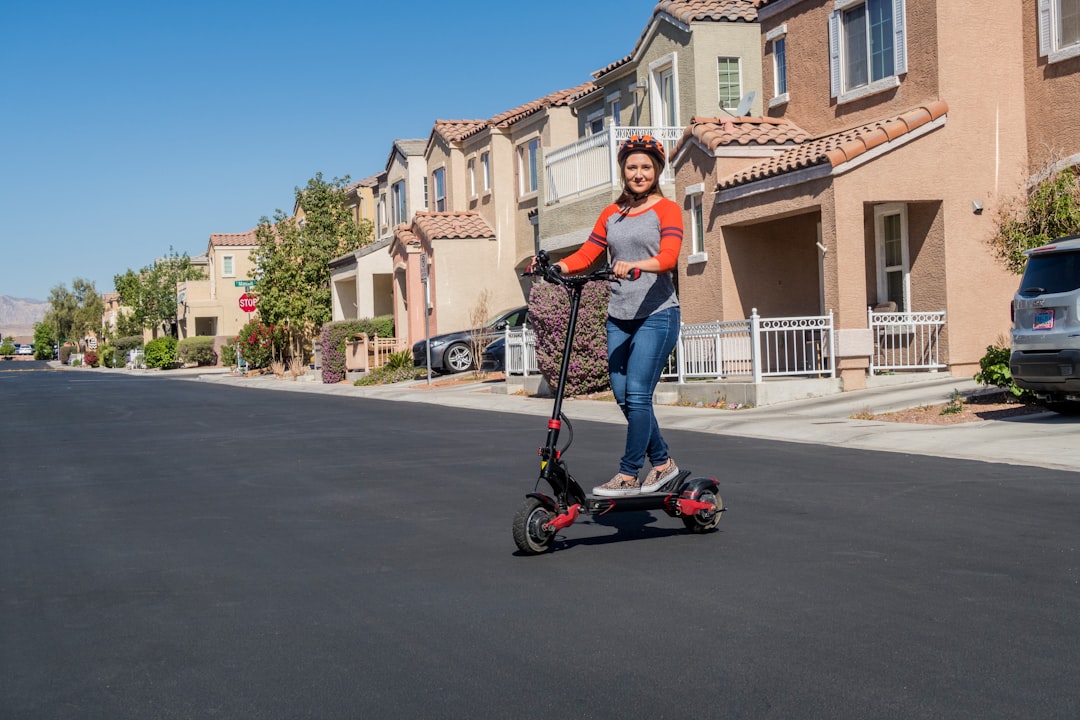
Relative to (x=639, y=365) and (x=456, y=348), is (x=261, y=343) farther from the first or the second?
(x=639, y=365)

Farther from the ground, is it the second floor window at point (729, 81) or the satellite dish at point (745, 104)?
the second floor window at point (729, 81)

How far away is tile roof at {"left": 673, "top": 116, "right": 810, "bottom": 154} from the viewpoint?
21.3 metres

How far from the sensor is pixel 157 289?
8581cm

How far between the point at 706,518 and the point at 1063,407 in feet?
26.4

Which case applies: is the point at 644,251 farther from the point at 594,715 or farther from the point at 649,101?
the point at 649,101

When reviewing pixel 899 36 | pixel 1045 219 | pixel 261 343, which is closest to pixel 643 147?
pixel 1045 219

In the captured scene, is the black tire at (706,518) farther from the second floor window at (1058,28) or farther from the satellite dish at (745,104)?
the satellite dish at (745,104)

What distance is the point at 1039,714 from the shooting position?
151 inches

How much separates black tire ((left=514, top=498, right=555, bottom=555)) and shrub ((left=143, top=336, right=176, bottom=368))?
209ft

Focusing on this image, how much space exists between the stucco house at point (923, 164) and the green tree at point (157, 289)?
71488 mm

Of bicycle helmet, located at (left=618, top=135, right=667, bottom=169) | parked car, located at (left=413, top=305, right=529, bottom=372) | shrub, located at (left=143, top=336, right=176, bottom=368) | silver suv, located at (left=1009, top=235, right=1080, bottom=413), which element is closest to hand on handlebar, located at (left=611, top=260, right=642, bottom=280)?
bicycle helmet, located at (left=618, top=135, right=667, bottom=169)

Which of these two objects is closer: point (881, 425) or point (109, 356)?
point (881, 425)

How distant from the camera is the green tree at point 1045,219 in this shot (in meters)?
14.5

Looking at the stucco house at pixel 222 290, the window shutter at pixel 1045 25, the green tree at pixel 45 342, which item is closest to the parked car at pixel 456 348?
the window shutter at pixel 1045 25
